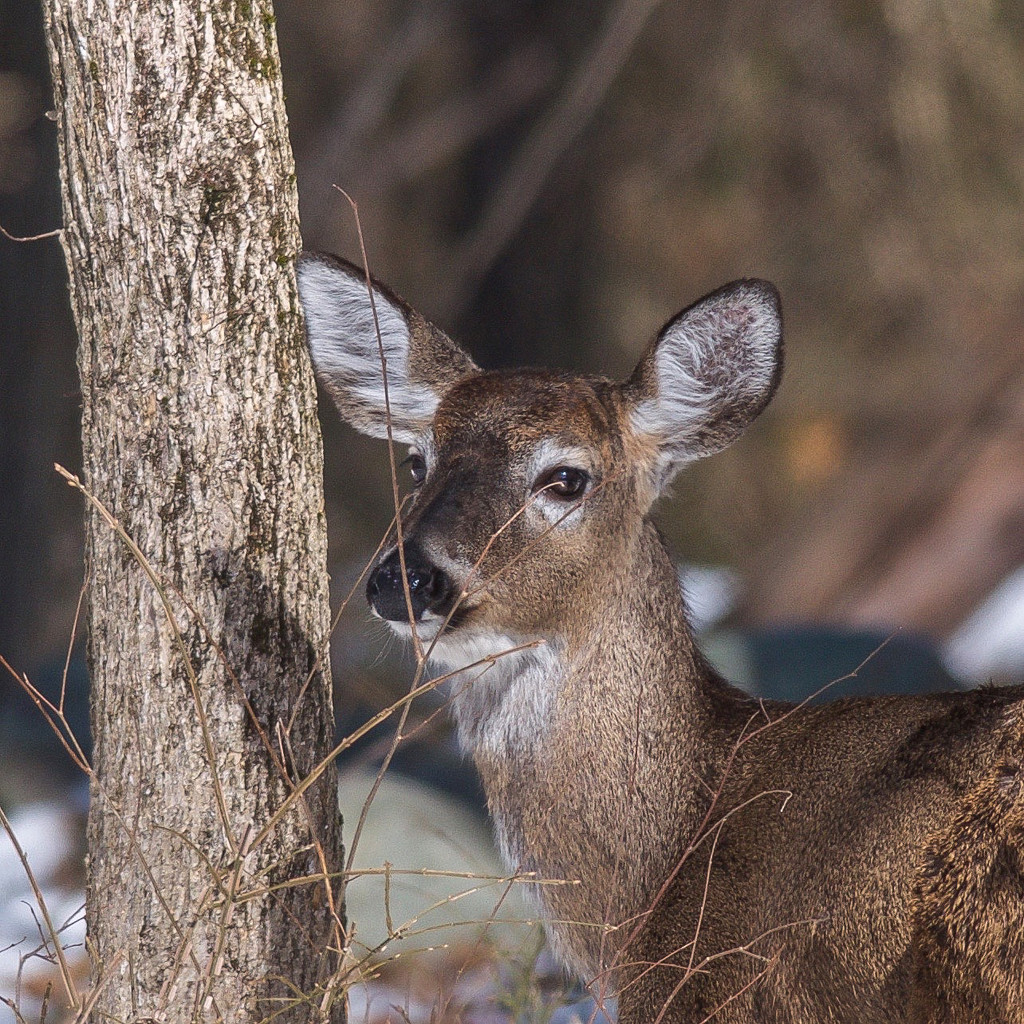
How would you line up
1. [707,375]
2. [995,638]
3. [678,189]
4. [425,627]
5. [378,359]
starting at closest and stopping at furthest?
[425,627] < [707,375] < [378,359] < [995,638] < [678,189]

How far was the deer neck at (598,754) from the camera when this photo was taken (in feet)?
12.3

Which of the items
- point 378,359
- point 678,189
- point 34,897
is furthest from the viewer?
point 678,189

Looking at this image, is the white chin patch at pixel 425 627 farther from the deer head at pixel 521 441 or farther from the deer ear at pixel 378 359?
the deer ear at pixel 378 359

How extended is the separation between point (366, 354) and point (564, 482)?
2.65ft

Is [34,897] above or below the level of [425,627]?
below

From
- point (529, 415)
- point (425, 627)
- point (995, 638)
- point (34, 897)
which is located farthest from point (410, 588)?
point (995, 638)

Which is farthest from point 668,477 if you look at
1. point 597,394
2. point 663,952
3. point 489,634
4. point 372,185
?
point 372,185

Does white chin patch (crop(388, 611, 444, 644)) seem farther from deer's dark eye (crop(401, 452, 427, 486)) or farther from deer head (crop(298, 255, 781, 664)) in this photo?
deer's dark eye (crop(401, 452, 427, 486))

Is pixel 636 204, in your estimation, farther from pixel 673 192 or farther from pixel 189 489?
pixel 189 489

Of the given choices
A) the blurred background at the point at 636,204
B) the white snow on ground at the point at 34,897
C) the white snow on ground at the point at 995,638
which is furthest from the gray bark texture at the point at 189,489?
the blurred background at the point at 636,204

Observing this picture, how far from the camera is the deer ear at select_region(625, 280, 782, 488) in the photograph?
13.0ft

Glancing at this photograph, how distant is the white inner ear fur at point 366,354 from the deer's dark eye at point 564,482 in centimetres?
50

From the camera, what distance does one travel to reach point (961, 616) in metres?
7.72

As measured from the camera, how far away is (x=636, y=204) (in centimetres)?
1139
